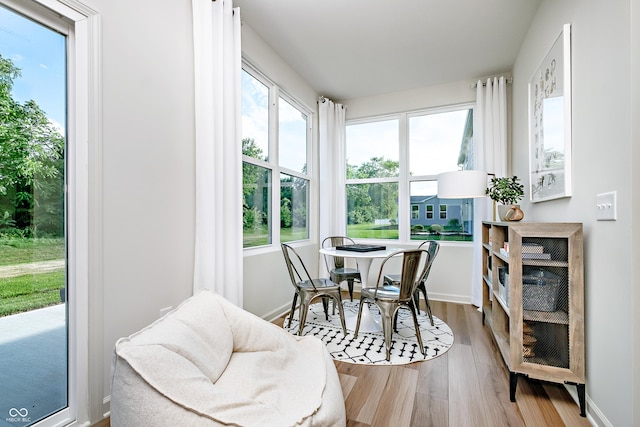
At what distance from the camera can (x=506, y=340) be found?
2152mm

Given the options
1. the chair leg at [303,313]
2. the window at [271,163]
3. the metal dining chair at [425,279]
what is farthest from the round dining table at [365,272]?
the window at [271,163]

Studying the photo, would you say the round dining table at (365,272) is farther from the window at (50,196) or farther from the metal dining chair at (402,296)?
the window at (50,196)

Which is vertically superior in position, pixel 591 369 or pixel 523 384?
pixel 591 369

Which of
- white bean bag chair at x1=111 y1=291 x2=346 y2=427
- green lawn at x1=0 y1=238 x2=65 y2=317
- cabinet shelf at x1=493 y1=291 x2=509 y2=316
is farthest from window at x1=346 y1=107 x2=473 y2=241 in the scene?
green lawn at x1=0 y1=238 x2=65 y2=317

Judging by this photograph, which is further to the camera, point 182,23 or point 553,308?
point 182,23

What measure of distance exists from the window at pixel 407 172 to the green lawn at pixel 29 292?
349 cm

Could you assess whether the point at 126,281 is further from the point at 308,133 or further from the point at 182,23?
the point at 308,133

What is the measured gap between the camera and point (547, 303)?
178 cm

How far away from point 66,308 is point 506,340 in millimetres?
2735

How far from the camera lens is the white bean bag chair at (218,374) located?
110cm

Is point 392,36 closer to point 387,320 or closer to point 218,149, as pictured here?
point 218,149

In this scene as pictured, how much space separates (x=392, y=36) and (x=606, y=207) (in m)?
2.36

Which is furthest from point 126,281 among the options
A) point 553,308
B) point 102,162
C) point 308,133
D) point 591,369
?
point 308,133

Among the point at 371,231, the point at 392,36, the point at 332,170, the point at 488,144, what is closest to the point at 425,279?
the point at 371,231
